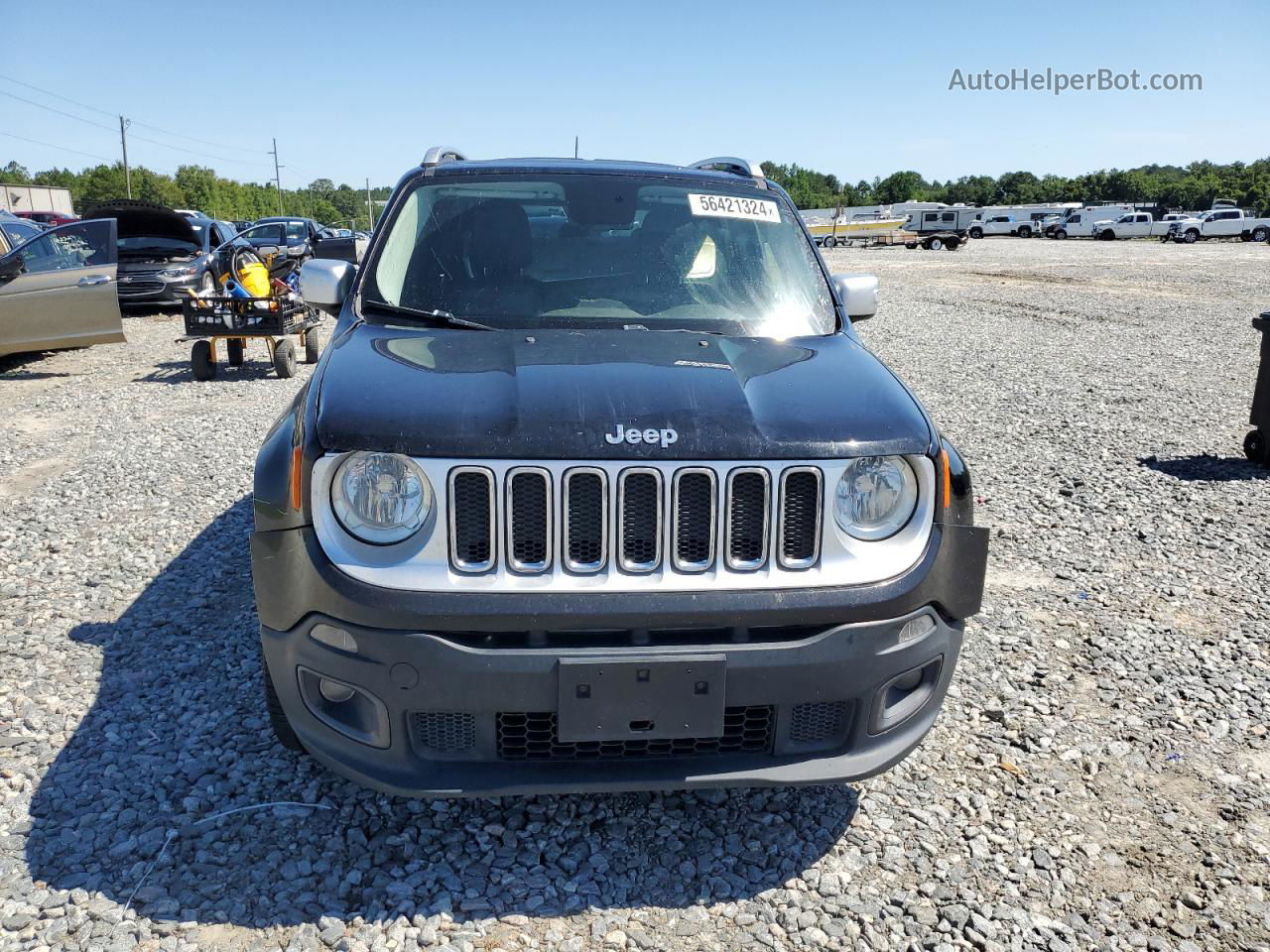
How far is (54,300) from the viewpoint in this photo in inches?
423

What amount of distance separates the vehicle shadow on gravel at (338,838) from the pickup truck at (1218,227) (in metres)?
64.0

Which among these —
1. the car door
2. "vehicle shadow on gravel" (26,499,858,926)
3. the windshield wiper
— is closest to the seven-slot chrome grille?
"vehicle shadow on gravel" (26,499,858,926)

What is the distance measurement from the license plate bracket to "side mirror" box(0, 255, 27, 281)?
10610 millimetres

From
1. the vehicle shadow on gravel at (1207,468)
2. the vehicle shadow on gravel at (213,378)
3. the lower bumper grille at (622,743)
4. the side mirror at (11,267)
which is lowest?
the vehicle shadow on gravel at (1207,468)

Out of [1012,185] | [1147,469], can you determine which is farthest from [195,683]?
[1012,185]

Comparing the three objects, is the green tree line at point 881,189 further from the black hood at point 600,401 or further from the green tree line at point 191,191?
Result: the black hood at point 600,401

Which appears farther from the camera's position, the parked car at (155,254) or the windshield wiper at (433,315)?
the parked car at (155,254)

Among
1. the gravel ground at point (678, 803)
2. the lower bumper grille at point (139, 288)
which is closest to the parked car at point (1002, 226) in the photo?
the lower bumper grille at point (139, 288)

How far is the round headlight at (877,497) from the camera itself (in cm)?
265

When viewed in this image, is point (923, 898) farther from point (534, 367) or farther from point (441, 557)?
point (534, 367)

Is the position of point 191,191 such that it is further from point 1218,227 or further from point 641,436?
point 641,436

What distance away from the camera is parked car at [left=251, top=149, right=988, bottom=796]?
8.04 feet

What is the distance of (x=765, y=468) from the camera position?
2.54m

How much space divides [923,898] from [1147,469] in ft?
18.8
